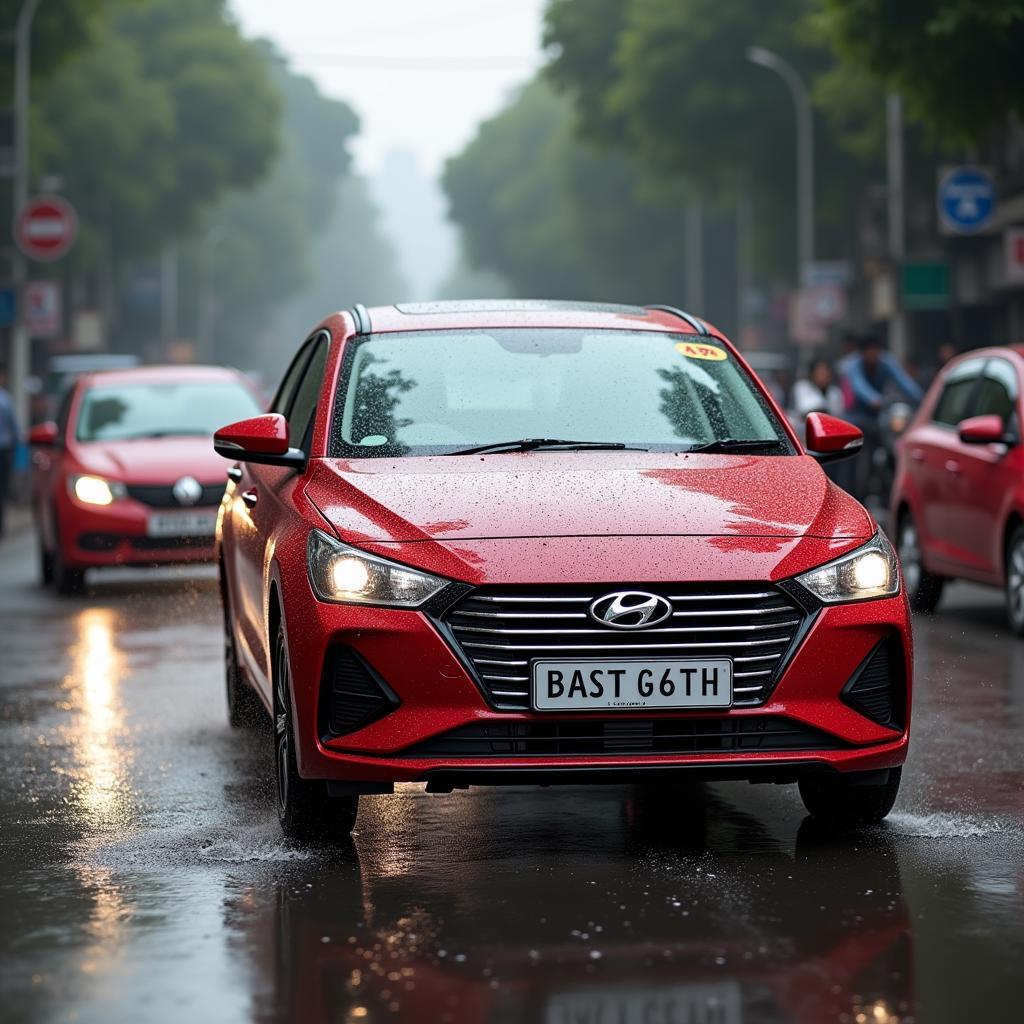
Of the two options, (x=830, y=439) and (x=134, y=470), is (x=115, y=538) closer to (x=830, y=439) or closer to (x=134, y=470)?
(x=134, y=470)

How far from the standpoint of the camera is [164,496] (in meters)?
17.2

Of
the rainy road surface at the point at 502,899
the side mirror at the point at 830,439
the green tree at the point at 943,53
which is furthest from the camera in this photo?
the green tree at the point at 943,53

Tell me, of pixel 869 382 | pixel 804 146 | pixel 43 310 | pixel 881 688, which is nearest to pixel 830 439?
pixel 881 688

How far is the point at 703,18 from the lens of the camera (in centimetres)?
5734

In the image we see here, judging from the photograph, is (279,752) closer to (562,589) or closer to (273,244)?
(562,589)

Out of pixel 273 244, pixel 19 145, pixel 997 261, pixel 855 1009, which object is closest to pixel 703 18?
pixel 997 261

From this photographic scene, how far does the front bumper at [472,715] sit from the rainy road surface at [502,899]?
28cm

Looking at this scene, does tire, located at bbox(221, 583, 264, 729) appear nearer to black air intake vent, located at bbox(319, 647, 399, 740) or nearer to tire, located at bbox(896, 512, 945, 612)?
black air intake vent, located at bbox(319, 647, 399, 740)

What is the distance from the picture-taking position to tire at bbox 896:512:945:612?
15.2 m

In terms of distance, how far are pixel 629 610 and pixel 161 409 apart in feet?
39.8

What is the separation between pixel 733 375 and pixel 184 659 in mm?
5256

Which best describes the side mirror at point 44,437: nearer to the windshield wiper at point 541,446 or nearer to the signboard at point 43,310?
the windshield wiper at point 541,446

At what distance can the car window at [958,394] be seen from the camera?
584 inches

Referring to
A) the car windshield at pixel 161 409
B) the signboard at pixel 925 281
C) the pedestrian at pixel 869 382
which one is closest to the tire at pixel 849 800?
the car windshield at pixel 161 409
